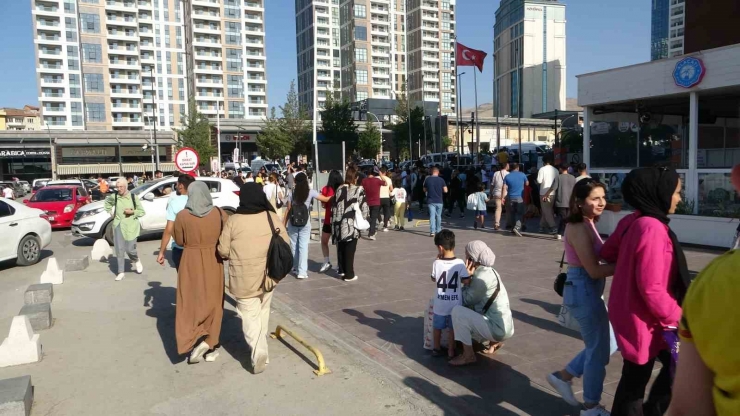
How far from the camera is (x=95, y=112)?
8394cm

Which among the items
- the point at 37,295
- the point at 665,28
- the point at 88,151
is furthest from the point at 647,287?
the point at 665,28

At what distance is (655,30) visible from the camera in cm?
17275

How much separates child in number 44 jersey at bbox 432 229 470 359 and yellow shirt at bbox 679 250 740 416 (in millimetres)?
3659

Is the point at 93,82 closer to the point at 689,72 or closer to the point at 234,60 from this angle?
the point at 234,60

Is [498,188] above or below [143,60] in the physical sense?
below

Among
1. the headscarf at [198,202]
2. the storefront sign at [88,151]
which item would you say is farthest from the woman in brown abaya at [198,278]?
the storefront sign at [88,151]

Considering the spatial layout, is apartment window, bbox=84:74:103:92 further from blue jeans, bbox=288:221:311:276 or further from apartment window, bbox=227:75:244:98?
blue jeans, bbox=288:221:311:276

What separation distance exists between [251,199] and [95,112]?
89.2 m

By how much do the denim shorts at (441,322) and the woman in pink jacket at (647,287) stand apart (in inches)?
81.0

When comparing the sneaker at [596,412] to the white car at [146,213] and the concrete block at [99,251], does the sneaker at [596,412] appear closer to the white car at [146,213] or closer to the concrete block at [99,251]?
the concrete block at [99,251]

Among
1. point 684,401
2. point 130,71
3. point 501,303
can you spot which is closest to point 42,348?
point 501,303

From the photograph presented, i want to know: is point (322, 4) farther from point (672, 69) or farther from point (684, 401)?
point (684, 401)

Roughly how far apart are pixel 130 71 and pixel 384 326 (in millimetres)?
90232

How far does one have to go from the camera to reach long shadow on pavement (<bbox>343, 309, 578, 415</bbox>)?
174 inches
